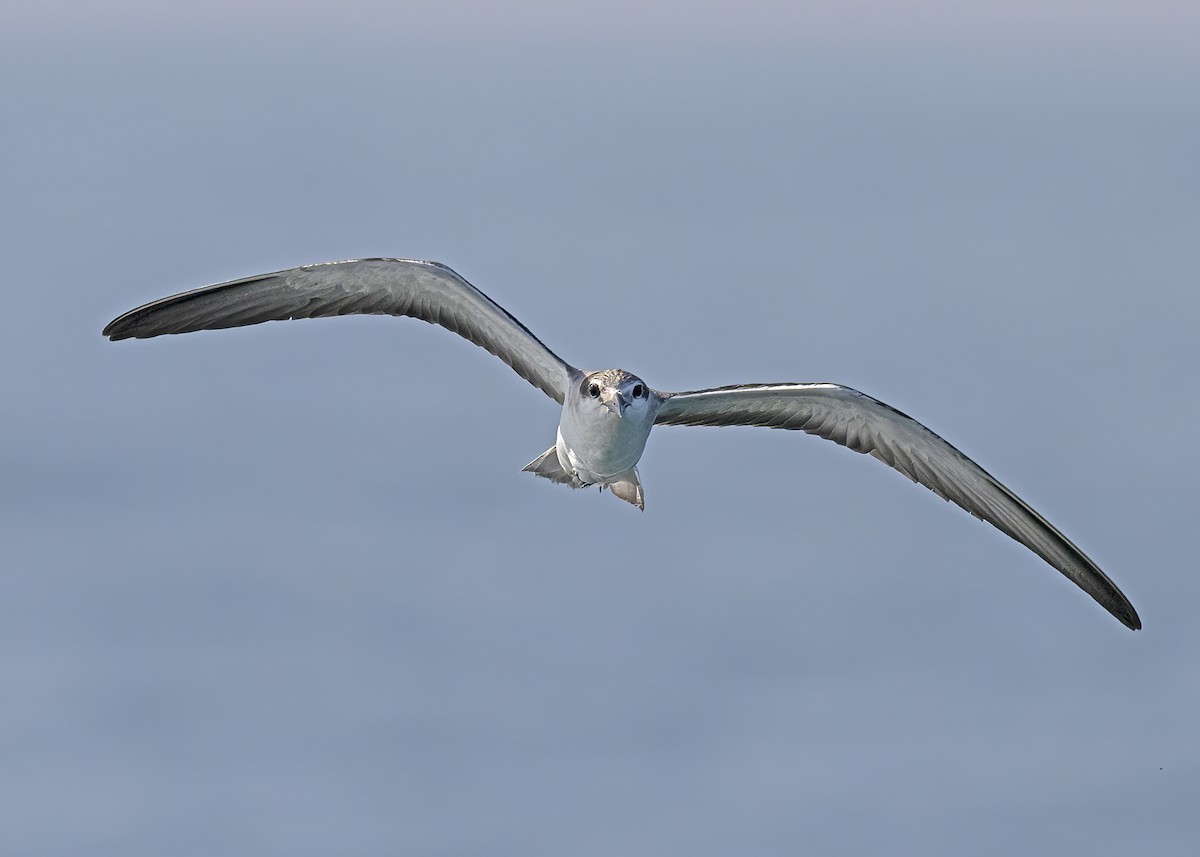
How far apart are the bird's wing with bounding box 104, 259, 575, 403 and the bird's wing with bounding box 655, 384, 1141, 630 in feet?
7.13

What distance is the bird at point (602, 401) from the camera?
22141 millimetres

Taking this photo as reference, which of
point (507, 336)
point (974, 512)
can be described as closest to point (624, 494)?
point (507, 336)

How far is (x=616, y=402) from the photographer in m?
21.2

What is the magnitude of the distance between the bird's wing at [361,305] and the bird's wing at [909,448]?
217cm

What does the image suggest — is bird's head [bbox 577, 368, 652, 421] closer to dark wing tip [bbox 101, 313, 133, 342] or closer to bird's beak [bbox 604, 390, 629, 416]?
bird's beak [bbox 604, 390, 629, 416]

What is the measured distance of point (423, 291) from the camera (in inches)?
904

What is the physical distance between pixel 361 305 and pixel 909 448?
786 centimetres

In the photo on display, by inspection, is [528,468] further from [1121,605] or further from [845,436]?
[1121,605]

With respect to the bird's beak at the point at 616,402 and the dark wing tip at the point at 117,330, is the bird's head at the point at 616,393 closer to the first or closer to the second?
the bird's beak at the point at 616,402

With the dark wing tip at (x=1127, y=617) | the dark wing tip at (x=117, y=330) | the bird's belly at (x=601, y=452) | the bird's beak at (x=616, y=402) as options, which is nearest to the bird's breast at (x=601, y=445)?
the bird's belly at (x=601, y=452)

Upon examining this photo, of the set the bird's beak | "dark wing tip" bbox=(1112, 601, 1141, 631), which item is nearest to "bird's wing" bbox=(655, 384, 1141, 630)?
"dark wing tip" bbox=(1112, 601, 1141, 631)

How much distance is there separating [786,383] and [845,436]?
216 cm

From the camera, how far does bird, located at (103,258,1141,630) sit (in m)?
22.1

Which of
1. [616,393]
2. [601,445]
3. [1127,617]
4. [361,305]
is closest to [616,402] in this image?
[616,393]
